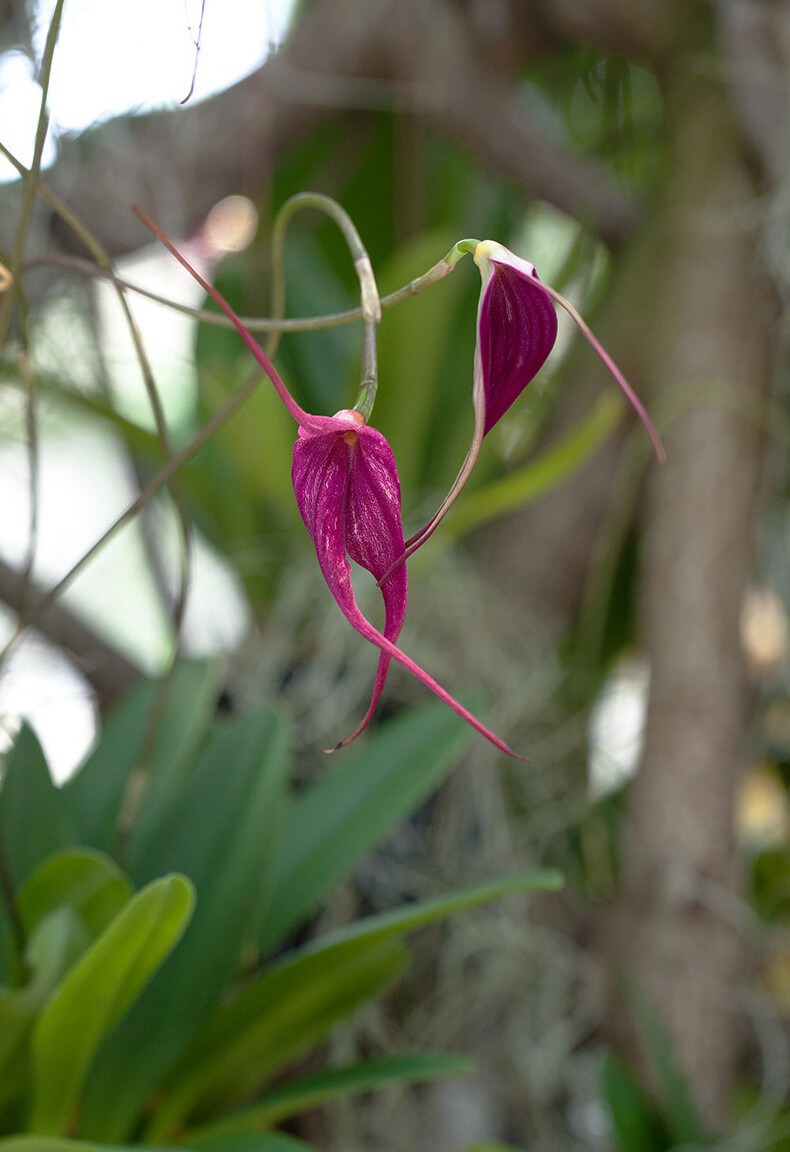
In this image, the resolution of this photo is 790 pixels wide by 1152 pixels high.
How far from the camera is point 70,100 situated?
536 millimetres

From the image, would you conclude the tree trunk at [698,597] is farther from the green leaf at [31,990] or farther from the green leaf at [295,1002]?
the green leaf at [31,990]

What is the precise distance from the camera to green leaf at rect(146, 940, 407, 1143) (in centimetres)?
44

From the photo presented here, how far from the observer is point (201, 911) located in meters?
0.45

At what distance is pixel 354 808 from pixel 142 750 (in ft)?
0.38

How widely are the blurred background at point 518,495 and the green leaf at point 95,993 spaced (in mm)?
216

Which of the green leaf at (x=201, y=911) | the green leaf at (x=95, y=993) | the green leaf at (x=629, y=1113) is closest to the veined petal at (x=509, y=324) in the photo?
the green leaf at (x=95, y=993)

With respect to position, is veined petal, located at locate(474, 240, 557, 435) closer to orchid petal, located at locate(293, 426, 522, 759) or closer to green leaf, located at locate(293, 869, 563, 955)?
orchid petal, located at locate(293, 426, 522, 759)

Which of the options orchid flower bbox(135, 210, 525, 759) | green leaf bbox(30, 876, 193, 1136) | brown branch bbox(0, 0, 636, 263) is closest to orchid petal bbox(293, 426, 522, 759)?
orchid flower bbox(135, 210, 525, 759)

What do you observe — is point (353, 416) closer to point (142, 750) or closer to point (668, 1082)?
point (142, 750)

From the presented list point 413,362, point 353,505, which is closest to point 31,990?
point 353,505

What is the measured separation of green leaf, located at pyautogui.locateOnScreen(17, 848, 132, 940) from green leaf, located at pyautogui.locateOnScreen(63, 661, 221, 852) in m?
0.08

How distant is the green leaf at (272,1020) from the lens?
442 millimetres

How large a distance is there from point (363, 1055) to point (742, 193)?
0.73m

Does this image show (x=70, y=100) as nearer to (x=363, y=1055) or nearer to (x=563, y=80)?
(x=363, y=1055)
